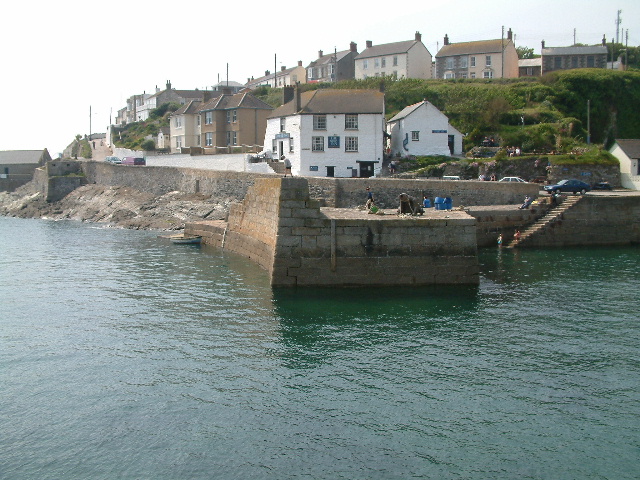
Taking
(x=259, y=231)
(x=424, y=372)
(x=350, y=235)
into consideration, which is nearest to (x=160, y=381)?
(x=424, y=372)

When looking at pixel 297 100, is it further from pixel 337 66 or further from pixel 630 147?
pixel 337 66

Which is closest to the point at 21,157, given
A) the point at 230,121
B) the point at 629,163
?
the point at 230,121

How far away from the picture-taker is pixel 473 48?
86562mm

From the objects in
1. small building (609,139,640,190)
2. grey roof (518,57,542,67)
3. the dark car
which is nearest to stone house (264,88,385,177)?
the dark car

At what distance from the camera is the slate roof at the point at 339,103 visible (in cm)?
5362

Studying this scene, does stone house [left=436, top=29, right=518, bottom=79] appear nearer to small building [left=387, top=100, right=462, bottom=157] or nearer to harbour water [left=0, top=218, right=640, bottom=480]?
small building [left=387, top=100, right=462, bottom=157]

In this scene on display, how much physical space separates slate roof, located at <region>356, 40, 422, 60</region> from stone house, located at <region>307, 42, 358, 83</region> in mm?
3394

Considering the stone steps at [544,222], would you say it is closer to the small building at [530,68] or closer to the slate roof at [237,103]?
the slate roof at [237,103]

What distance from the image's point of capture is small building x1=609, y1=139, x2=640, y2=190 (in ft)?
168

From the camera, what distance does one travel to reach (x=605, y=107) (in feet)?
229

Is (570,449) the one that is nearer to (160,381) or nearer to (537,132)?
(160,381)

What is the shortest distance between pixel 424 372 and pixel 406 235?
Result: 33.6 feet

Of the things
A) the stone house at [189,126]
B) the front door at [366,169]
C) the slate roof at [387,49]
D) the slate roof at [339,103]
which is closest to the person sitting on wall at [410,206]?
the front door at [366,169]

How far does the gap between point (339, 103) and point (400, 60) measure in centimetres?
3782
